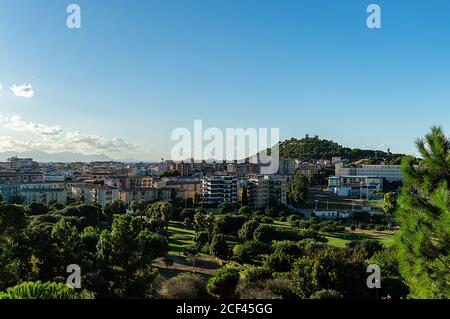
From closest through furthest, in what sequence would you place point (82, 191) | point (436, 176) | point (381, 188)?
point (436, 176), point (82, 191), point (381, 188)

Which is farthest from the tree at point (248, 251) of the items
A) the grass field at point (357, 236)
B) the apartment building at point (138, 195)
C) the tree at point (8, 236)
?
the apartment building at point (138, 195)

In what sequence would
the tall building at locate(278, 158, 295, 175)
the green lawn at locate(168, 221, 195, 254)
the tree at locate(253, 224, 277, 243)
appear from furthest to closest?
the tall building at locate(278, 158, 295, 175), the tree at locate(253, 224, 277, 243), the green lawn at locate(168, 221, 195, 254)

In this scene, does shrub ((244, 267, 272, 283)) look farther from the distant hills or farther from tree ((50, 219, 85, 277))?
the distant hills

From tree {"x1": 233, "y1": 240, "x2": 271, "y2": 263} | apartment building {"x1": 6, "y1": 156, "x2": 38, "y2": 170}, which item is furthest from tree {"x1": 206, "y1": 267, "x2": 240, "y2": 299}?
apartment building {"x1": 6, "y1": 156, "x2": 38, "y2": 170}

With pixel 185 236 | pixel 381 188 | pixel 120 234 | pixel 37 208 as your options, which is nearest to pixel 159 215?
pixel 185 236

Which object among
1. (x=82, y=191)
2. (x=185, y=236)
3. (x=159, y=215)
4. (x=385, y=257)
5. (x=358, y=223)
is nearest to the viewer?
(x=385, y=257)

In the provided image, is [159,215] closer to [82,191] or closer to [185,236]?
[185,236]
